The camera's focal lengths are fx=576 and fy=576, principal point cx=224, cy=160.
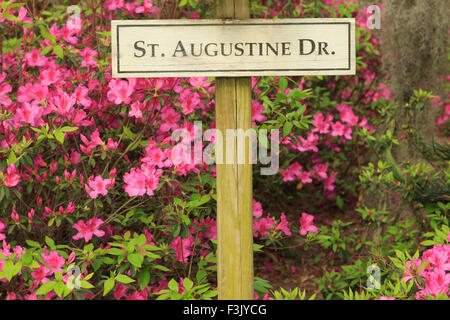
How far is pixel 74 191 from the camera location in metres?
2.50

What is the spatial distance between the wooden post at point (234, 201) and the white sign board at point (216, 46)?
7 centimetres

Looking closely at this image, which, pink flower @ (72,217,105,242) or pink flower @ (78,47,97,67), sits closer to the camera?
pink flower @ (72,217,105,242)

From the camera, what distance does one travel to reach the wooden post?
6.05 ft

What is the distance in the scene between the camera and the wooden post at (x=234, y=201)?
6.05ft

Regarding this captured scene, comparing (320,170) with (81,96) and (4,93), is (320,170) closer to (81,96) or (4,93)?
(81,96)

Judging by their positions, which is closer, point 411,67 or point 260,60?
point 260,60

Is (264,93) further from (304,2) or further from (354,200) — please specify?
(354,200)

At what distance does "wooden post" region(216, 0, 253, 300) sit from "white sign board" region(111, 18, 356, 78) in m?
0.07

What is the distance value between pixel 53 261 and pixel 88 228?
0.86 ft

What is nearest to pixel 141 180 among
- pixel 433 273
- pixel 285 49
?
pixel 285 49

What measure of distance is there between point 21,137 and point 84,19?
0.85 m

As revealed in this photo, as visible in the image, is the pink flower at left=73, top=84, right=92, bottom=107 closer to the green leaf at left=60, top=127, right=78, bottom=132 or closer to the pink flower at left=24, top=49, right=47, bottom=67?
the green leaf at left=60, top=127, right=78, bottom=132

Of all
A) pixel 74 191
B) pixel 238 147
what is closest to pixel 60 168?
pixel 74 191

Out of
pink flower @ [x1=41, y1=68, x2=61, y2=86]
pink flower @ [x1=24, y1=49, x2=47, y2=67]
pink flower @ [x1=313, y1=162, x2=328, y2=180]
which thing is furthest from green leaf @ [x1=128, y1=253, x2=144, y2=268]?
pink flower @ [x1=313, y1=162, x2=328, y2=180]
